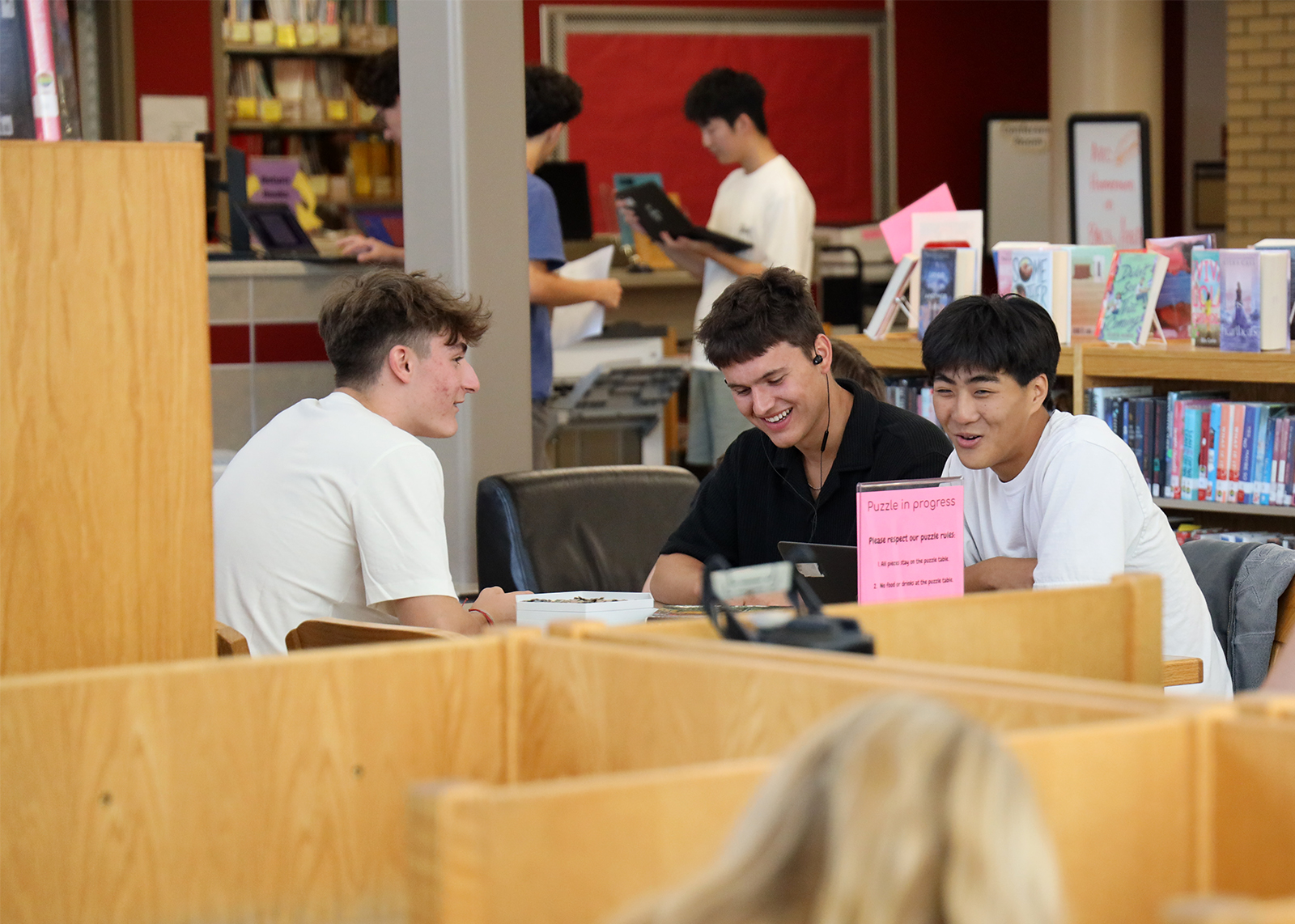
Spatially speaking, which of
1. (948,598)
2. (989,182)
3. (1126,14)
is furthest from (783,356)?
(989,182)

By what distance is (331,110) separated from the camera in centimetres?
873

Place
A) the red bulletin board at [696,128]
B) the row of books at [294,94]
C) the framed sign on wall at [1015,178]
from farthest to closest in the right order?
1. the framed sign on wall at [1015,178]
2. the red bulletin board at [696,128]
3. the row of books at [294,94]

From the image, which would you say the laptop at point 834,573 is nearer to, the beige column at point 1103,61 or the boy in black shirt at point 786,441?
the boy in black shirt at point 786,441

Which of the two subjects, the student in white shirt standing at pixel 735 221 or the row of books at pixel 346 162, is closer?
the student in white shirt standing at pixel 735 221

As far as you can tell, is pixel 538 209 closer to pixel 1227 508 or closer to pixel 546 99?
pixel 546 99

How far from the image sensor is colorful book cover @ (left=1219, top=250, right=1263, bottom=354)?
12.6 feet

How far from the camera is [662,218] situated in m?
5.41

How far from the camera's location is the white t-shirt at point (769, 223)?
530 centimetres

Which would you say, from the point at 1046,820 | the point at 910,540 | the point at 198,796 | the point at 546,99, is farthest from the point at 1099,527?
the point at 546,99

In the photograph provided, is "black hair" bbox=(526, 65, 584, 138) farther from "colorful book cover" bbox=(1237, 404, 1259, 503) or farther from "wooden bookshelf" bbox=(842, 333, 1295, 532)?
"colorful book cover" bbox=(1237, 404, 1259, 503)

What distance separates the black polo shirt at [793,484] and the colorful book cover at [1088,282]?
143 cm

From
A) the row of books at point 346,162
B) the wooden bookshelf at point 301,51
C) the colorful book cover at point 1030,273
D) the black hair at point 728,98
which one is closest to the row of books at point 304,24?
the wooden bookshelf at point 301,51

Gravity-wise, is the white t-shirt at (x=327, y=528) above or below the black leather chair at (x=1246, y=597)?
above

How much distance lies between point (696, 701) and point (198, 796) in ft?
1.32
